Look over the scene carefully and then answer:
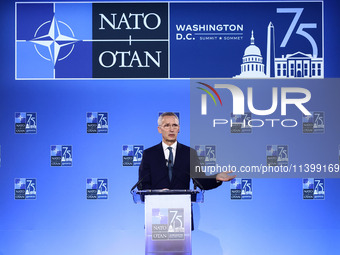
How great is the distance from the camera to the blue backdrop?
5.36m

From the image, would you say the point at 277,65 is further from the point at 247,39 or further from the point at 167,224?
the point at 167,224

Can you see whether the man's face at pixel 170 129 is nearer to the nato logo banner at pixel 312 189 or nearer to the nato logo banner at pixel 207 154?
the nato logo banner at pixel 207 154

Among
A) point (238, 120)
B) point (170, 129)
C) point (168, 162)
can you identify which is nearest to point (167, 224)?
point (168, 162)

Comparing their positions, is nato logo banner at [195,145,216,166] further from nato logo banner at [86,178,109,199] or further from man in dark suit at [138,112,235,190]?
nato logo banner at [86,178,109,199]

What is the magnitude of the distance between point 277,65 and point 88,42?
2.17 m

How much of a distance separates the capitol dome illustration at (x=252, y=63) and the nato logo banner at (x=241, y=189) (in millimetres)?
1193

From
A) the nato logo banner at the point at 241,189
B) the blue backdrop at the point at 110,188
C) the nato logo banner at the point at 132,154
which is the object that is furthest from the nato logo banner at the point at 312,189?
the nato logo banner at the point at 132,154

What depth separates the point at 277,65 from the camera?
17.8 ft

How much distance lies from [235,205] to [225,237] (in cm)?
37

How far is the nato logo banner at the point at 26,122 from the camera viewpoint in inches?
215

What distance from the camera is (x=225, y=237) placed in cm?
536

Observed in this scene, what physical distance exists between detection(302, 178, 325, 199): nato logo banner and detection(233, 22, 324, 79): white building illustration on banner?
3.90 feet

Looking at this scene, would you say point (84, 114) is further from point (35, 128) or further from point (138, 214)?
point (138, 214)

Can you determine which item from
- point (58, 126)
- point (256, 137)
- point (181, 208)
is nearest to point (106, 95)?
point (58, 126)
